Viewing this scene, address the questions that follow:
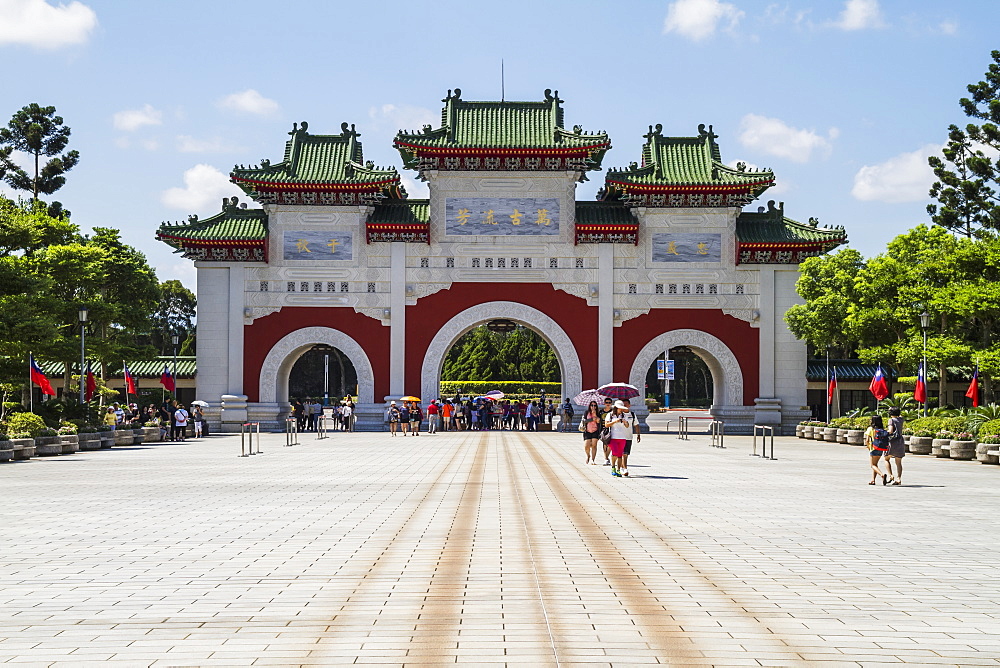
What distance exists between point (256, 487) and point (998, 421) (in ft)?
64.1

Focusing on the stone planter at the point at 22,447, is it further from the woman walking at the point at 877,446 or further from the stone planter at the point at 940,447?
the stone planter at the point at 940,447

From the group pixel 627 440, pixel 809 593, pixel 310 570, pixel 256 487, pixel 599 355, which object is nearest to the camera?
pixel 809 593

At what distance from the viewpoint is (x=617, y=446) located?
2036cm

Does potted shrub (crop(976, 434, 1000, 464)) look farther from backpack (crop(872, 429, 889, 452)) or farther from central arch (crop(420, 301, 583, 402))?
central arch (crop(420, 301, 583, 402))

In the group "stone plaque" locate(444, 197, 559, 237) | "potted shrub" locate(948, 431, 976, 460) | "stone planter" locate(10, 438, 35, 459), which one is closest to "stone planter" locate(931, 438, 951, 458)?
"potted shrub" locate(948, 431, 976, 460)

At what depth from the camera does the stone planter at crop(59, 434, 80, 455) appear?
93.5ft

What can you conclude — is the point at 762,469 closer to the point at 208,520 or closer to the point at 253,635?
the point at 208,520

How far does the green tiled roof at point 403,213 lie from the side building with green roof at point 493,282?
216 millimetres

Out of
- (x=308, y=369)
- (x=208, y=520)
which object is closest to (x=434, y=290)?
(x=208, y=520)

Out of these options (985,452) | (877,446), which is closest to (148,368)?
(985,452)

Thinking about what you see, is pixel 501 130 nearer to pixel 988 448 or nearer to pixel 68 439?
pixel 68 439

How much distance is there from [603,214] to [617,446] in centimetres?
2633

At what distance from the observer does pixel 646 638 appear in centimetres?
685

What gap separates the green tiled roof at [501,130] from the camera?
145 feet
